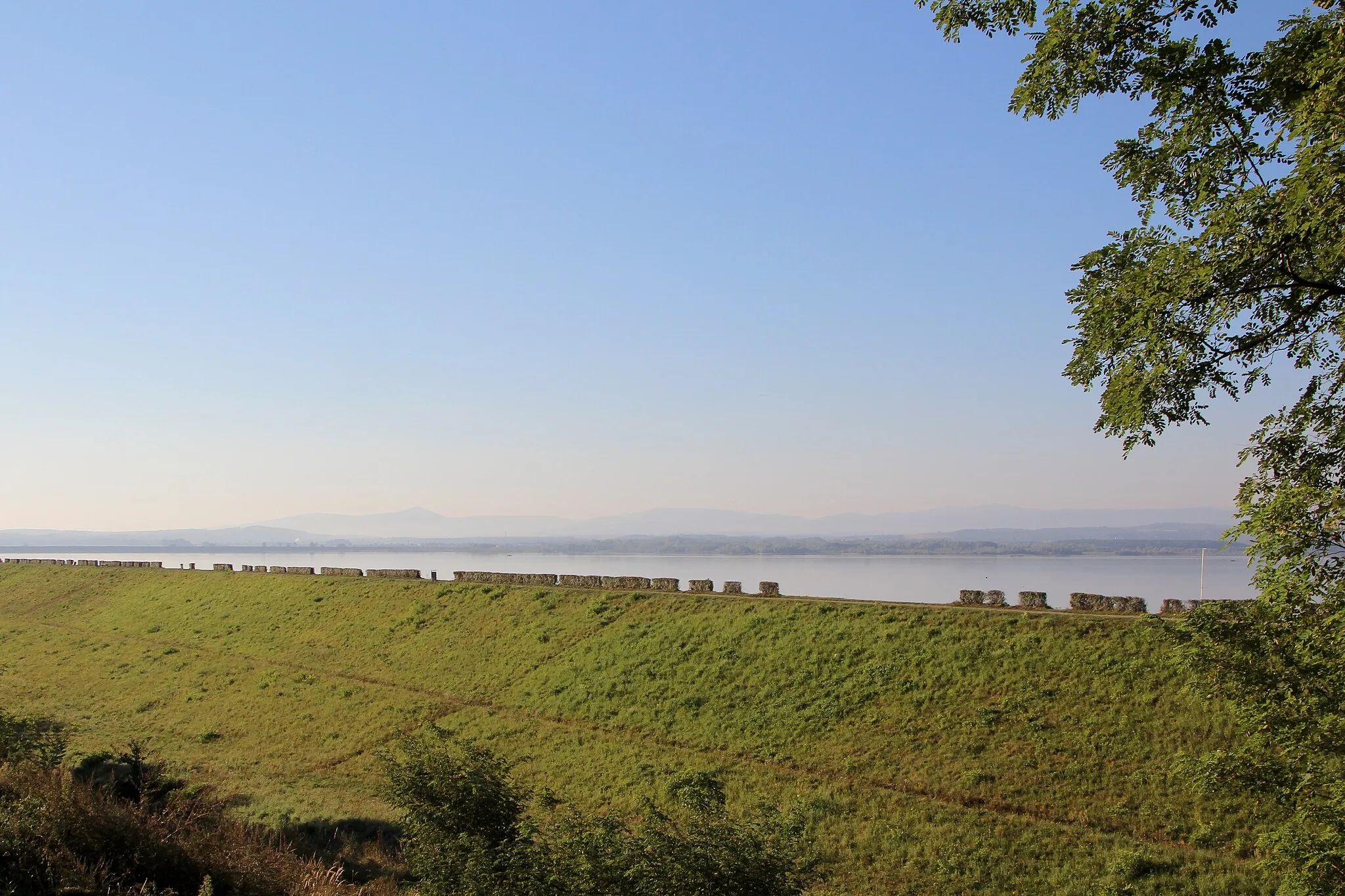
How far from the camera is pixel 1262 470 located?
1125cm

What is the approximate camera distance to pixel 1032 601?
3098 centimetres

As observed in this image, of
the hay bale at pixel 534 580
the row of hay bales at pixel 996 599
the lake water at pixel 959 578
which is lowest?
the lake water at pixel 959 578

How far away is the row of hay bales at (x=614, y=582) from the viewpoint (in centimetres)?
3951

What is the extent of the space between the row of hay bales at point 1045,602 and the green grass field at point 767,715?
2043 mm

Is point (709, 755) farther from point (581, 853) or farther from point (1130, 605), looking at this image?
point (1130, 605)

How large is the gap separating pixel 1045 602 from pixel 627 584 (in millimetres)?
20972

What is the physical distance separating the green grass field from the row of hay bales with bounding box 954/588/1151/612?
2043 mm

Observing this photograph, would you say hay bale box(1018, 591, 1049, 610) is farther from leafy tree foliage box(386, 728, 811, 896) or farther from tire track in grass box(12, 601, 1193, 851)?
leafy tree foliage box(386, 728, 811, 896)

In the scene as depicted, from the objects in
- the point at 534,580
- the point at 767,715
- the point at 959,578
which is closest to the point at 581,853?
the point at 767,715

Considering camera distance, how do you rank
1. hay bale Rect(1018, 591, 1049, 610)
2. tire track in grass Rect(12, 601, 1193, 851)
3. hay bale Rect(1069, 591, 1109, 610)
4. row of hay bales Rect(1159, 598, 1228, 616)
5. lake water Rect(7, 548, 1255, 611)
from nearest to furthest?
tire track in grass Rect(12, 601, 1193, 851) → row of hay bales Rect(1159, 598, 1228, 616) → hay bale Rect(1069, 591, 1109, 610) → hay bale Rect(1018, 591, 1049, 610) → lake water Rect(7, 548, 1255, 611)

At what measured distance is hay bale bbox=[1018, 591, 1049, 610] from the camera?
30.7m

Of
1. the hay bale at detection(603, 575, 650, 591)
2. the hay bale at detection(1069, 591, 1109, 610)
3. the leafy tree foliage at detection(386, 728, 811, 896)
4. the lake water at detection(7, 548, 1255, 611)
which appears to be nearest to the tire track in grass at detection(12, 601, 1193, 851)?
the leafy tree foliage at detection(386, 728, 811, 896)

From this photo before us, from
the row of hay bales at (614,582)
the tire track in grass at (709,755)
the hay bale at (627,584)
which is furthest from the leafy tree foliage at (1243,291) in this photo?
the hay bale at (627,584)

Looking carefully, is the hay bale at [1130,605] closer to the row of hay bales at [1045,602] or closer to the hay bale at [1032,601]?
the row of hay bales at [1045,602]
